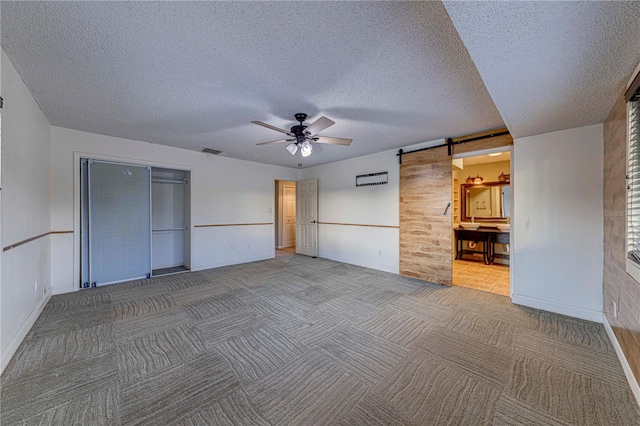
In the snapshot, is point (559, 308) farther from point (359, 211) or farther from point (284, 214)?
point (284, 214)

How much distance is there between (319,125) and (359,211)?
292 cm

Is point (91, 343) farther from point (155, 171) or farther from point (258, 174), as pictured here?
point (258, 174)

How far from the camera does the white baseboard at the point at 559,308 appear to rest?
265 cm

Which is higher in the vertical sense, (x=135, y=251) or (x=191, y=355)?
(x=135, y=251)

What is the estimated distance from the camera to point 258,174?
5848mm

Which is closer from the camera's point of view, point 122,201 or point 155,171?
point 122,201

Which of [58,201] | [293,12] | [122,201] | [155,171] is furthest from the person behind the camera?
[155,171]

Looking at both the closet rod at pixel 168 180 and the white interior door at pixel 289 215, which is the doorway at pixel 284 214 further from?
the closet rod at pixel 168 180

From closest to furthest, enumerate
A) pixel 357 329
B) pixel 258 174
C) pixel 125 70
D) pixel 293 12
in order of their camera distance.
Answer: pixel 293 12 < pixel 125 70 < pixel 357 329 < pixel 258 174

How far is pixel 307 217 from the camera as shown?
650cm

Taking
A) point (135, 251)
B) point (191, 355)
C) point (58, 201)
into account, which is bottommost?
point (191, 355)

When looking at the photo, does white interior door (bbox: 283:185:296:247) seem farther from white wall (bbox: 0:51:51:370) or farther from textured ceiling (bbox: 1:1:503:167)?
white wall (bbox: 0:51:51:370)

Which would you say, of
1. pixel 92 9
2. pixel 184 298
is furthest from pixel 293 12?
pixel 184 298

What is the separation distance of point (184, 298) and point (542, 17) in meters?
4.20
